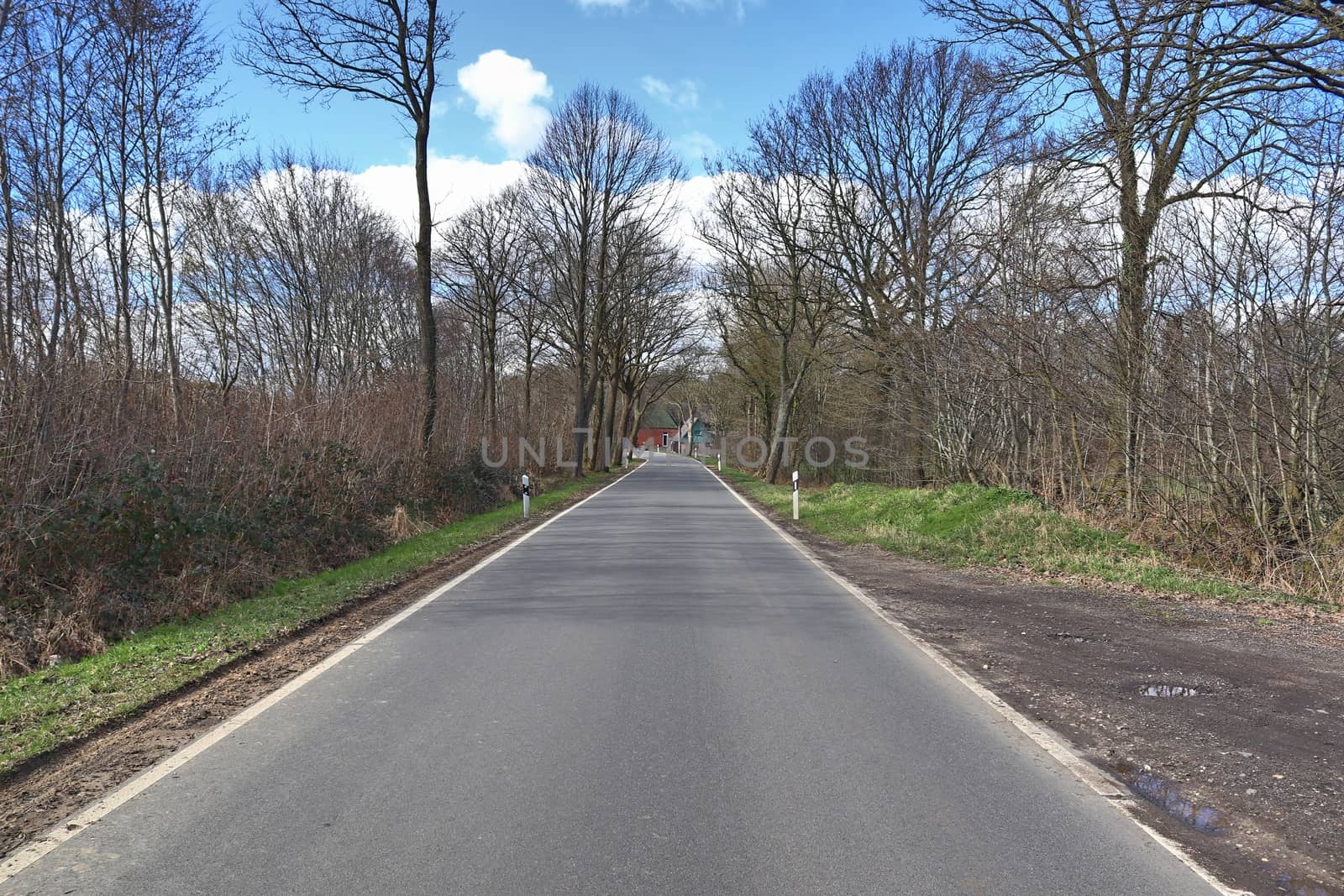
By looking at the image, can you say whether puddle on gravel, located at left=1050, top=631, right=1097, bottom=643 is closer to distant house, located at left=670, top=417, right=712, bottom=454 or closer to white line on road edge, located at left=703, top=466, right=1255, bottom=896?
white line on road edge, located at left=703, top=466, right=1255, bottom=896

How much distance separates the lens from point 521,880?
350 cm

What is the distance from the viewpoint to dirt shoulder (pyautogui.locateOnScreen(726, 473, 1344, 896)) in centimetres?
402

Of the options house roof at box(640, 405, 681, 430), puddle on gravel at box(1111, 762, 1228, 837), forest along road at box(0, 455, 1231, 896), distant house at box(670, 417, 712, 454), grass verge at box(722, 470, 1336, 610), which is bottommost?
puddle on gravel at box(1111, 762, 1228, 837)

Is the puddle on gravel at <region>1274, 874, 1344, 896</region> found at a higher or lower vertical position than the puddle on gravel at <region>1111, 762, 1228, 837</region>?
higher

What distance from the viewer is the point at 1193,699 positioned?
6.09m

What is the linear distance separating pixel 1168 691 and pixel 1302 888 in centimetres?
296

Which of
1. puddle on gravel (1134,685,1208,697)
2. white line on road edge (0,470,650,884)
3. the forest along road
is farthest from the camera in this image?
puddle on gravel (1134,685,1208,697)

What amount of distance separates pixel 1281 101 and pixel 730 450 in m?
53.0

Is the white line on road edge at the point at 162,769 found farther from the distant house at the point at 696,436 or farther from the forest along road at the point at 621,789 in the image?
the distant house at the point at 696,436

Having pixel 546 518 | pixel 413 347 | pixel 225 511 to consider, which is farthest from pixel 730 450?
pixel 225 511

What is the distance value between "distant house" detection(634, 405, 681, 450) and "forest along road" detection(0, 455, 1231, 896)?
380ft

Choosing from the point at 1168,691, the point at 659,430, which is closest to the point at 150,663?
the point at 1168,691

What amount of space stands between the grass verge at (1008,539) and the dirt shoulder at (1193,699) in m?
0.80

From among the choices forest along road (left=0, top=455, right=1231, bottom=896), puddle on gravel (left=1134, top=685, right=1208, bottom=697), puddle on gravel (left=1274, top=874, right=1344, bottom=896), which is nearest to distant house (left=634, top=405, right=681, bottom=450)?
forest along road (left=0, top=455, right=1231, bottom=896)
